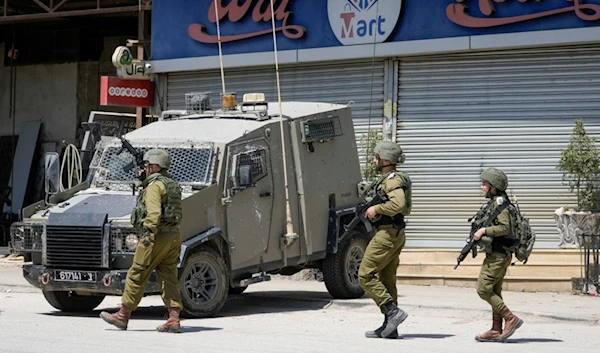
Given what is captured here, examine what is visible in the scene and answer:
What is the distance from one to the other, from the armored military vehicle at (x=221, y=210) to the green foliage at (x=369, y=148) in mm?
2466

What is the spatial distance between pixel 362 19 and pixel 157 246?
829cm

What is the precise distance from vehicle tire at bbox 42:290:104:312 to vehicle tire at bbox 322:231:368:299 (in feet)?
9.37

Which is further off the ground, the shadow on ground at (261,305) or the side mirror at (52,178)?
the side mirror at (52,178)

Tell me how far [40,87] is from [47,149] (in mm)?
1405

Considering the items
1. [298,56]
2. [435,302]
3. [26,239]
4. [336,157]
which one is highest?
[298,56]

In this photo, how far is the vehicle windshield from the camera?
39.3ft

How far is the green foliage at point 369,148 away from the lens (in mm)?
16875

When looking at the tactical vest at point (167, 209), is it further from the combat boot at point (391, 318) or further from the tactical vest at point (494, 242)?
the tactical vest at point (494, 242)

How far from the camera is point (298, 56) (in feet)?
59.8

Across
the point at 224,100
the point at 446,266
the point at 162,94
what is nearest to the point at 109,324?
the point at 224,100

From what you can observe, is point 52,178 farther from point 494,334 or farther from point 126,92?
point 126,92

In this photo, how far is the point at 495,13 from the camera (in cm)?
1647

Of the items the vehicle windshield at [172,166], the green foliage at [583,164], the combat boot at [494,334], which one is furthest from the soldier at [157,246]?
the green foliage at [583,164]

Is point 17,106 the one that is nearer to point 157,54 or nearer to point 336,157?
point 157,54
